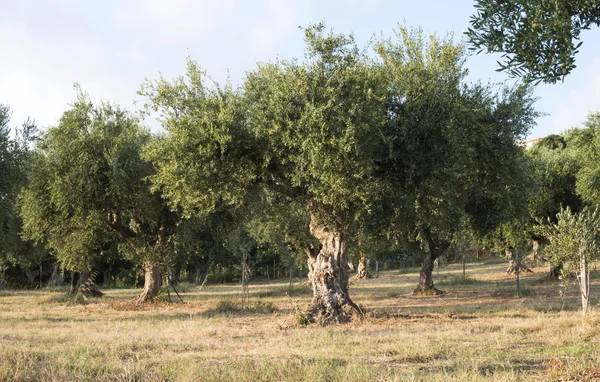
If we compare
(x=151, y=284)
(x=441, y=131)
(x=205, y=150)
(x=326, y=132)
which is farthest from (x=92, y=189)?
(x=441, y=131)

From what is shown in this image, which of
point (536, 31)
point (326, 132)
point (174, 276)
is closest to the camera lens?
point (536, 31)

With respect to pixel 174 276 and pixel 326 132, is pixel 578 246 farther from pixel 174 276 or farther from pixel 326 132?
pixel 174 276

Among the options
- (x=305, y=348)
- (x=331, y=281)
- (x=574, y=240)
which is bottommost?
(x=305, y=348)

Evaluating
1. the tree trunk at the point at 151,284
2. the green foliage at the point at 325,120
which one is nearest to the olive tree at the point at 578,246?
the green foliage at the point at 325,120

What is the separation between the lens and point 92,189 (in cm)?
2634

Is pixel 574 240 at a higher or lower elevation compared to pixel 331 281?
higher

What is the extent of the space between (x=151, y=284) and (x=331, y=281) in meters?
14.4

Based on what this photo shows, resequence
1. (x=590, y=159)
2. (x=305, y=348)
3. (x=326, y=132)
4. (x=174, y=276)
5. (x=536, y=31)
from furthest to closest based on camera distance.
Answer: (x=174, y=276), (x=590, y=159), (x=326, y=132), (x=305, y=348), (x=536, y=31)

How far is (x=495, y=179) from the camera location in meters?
23.2

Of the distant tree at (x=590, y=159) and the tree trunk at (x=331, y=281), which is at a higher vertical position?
the distant tree at (x=590, y=159)

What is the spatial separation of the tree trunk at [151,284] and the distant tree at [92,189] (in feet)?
0.19

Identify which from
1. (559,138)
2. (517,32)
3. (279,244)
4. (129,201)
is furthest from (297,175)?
(559,138)

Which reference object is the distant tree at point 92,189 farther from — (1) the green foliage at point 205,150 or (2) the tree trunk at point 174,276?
(1) the green foliage at point 205,150

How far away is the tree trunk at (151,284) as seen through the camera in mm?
29864
